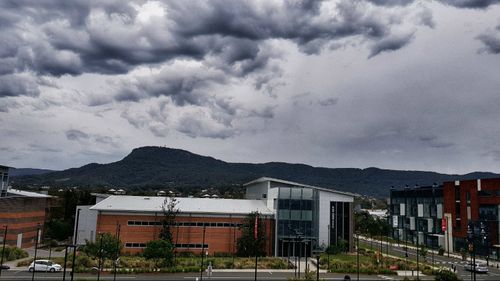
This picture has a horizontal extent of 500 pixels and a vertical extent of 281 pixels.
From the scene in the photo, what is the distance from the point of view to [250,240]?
7231cm

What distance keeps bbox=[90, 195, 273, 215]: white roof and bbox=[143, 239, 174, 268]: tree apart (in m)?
14.9

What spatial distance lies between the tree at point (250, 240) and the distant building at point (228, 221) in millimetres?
1639

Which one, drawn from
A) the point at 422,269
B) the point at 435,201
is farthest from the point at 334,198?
the point at 435,201

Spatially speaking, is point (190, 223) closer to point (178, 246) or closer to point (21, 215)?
point (178, 246)

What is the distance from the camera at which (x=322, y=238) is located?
79062 mm

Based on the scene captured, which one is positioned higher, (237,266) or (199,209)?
(199,209)

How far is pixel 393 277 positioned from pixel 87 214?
51801 mm

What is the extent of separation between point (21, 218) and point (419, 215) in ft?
291

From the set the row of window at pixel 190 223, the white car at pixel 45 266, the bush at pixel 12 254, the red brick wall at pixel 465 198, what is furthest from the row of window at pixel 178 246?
the red brick wall at pixel 465 198

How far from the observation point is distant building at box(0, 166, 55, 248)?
7625 cm

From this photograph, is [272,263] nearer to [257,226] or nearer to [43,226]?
[257,226]

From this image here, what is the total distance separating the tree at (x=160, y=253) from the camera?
189 ft

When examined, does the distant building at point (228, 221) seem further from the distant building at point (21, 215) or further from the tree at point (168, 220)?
the distant building at point (21, 215)

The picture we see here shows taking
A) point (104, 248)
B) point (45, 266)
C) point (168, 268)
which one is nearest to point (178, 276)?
point (168, 268)
